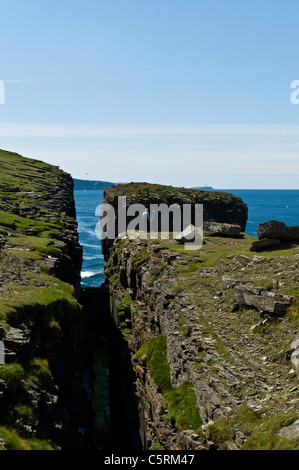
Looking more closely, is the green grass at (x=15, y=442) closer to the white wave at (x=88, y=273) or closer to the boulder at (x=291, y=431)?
the boulder at (x=291, y=431)

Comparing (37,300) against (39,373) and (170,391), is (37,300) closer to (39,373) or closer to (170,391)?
(39,373)

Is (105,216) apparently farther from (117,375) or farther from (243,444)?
(243,444)

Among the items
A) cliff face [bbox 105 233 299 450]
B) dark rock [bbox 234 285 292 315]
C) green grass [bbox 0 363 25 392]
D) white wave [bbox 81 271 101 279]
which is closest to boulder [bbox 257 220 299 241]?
cliff face [bbox 105 233 299 450]

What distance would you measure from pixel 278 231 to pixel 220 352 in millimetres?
17054

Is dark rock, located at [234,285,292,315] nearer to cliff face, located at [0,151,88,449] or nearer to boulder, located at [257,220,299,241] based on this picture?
boulder, located at [257,220,299,241]

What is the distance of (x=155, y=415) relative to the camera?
3080cm

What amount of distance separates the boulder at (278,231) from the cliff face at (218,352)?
1.99 metres

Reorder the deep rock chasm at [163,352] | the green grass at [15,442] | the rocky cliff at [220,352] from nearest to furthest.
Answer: the green grass at [15,442] < the rocky cliff at [220,352] < the deep rock chasm at [163,352]

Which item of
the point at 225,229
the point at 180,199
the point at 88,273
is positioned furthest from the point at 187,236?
the point at 88,273

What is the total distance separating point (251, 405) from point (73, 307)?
1960 centimetres

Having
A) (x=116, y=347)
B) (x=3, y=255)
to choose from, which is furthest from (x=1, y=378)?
(x=116, y=347)

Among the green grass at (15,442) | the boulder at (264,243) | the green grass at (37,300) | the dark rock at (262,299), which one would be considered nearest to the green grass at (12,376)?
the green grass at (15,442)

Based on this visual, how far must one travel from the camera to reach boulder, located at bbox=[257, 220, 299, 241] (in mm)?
38031

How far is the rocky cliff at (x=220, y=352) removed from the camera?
18.4 meters
